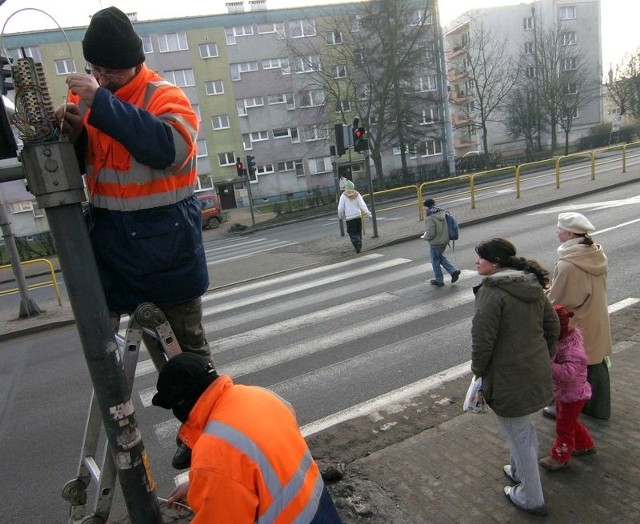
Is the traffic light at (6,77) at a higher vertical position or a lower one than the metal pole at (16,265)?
higher

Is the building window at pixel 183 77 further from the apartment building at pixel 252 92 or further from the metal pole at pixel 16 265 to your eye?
the metal pole at pixel 16 265

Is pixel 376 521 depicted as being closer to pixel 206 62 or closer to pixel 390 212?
pixel 390 212

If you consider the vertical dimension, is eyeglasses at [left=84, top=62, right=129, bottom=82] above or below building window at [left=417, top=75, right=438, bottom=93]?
below

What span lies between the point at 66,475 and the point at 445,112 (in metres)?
44.0

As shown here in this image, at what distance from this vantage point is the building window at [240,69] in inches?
1758

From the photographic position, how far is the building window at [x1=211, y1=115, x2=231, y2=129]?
44.4 meters

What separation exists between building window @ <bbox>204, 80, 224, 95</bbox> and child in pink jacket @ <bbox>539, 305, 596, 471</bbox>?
45.2 metres

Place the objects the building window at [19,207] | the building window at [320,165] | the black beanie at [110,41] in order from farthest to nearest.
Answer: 1. the building window at [320,165]
2. the building window at [19,207]
3. the black beanie at [110,41]

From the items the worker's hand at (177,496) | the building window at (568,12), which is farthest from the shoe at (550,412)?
the building window at (568,12)

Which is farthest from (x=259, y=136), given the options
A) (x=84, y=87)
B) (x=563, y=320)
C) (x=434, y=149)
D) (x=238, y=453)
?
(x=238, y=453)

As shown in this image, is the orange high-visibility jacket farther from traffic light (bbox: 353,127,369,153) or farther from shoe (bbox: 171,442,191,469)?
traffic light (bbox: 353,127,369,153)

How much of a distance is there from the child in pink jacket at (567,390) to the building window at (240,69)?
45679 millimetres

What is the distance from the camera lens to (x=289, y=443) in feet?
6.03

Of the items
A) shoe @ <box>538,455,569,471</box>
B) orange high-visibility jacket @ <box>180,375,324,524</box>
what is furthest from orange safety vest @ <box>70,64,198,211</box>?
shoe @ <box>538,455,569,471</box>
